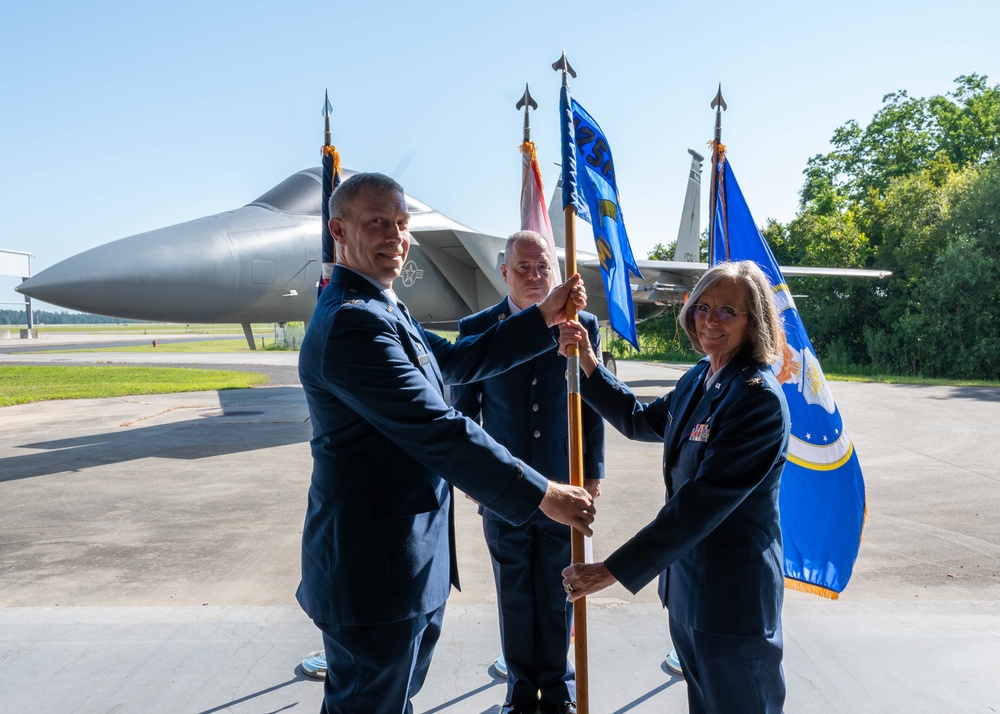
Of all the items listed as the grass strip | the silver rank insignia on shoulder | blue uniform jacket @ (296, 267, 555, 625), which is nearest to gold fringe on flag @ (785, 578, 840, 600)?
the silver rank insignia on shoulder

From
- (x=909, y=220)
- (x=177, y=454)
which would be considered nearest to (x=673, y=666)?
(x=177, y=454)

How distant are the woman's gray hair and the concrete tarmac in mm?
Result: 1558

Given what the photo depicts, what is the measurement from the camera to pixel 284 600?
3.79m

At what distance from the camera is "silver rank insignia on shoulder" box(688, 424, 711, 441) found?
72.0 inches

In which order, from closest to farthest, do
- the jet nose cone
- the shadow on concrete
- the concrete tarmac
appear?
the concrete tarmac → the jet nose cone → the shadow on concrete

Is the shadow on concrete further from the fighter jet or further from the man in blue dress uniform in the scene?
the man in blue dress uniform

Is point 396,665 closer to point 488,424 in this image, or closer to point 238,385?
point 488,424

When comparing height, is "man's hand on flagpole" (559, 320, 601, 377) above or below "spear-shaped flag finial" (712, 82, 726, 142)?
below

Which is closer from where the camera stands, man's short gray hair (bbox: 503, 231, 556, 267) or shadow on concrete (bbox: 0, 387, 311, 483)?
man's short gray hair (bbox: 503, 231, 556, 267)

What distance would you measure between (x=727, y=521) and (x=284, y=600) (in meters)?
2.83

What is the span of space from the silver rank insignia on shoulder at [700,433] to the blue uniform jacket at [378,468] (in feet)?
1.44

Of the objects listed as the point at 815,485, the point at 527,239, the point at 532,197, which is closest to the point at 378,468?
the point at 527,239

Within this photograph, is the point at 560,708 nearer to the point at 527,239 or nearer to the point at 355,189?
the point at 527,239

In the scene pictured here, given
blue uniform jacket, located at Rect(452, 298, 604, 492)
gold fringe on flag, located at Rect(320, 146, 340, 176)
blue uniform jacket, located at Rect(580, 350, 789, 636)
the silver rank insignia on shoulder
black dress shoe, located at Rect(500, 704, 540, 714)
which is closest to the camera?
blue uniform jacket, located at Rect(580, 350, 789, 636)
